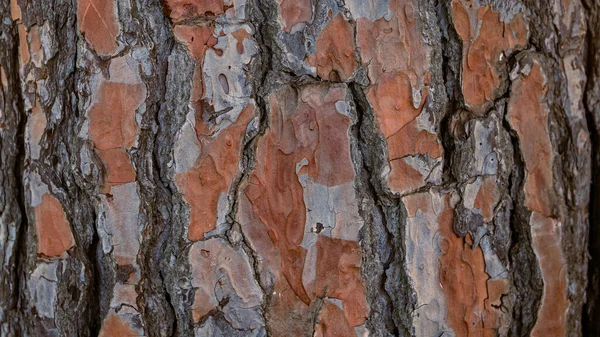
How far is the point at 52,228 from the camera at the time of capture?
864mm

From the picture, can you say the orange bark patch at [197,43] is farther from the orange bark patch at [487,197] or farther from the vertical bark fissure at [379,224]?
the orange bark patch at [487,197]

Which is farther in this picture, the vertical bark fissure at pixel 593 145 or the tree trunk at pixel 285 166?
the vertical bark fissure at pixel 593 145

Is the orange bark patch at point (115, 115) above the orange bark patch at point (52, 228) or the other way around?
above

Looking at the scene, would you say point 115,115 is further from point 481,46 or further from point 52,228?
point 481,46

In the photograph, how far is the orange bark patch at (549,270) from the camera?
2.91 ft

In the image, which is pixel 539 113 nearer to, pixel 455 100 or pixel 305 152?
pixel 455 100

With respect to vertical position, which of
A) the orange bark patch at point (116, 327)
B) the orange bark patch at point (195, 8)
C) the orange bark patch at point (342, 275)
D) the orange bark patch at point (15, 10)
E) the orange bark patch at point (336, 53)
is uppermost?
the orange bark patch at point (15, 10)

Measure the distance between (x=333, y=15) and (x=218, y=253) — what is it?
16.6 inches

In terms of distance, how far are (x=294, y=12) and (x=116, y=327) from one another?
23.2 inches

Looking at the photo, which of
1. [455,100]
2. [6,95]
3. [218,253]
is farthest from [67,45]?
[455,100]

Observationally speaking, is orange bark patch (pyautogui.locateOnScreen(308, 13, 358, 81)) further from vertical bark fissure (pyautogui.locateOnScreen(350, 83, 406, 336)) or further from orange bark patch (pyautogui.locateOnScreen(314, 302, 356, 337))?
orange bark patch (pyautogui.locateOnScreen(314, 302, 356, 337))

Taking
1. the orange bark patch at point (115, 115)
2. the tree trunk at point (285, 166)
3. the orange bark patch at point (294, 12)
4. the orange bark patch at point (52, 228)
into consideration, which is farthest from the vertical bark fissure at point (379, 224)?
the orange bark patch at point (52, 228)

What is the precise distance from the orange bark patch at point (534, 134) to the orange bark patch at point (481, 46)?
0.16 ft

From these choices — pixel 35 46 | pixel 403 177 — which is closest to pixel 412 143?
pixel 403 177
